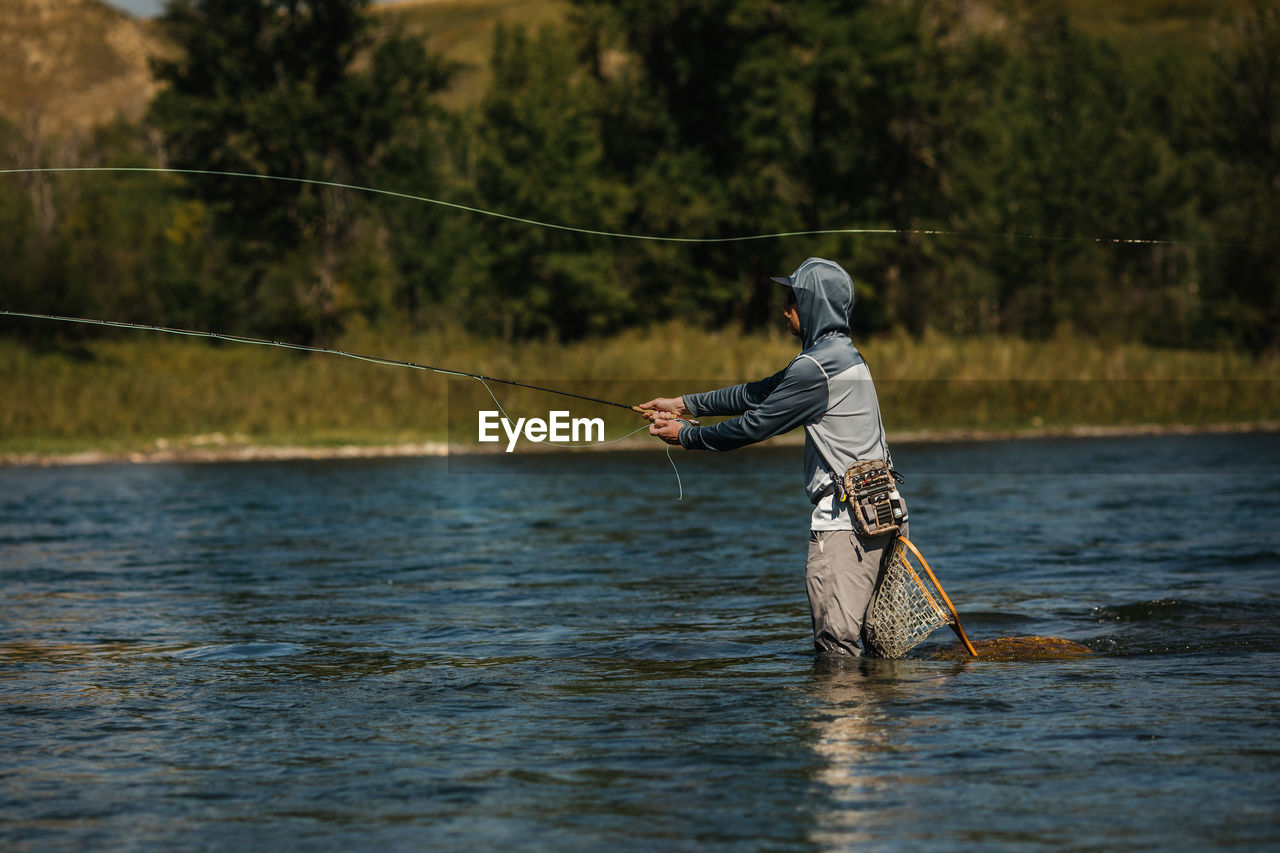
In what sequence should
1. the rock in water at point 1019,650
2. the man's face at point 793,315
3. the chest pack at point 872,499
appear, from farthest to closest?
the rock in water at point 1019,650, the man's face at point 793,315, the chest pack at point 872,499

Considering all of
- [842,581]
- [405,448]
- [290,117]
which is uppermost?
[290,117]

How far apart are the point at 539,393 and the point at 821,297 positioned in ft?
84.6

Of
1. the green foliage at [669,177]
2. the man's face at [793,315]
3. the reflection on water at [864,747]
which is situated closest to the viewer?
the reflection on water at [864,747]

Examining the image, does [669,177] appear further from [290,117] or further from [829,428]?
[829,428]

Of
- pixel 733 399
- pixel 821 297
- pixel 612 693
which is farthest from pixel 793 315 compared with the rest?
pixel 612 693

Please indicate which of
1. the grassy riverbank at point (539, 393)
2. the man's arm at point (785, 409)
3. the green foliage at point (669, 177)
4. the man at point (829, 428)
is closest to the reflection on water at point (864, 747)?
the man at point (829, 428)

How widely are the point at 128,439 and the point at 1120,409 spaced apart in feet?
67.2

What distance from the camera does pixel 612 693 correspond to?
862 cm

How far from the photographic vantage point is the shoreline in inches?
1166

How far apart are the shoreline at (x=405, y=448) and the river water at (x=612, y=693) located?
37.0 feet

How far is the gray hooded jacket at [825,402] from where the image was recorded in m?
8.20

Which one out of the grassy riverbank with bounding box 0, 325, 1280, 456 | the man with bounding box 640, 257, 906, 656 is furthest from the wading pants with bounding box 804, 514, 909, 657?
the grassy riverbank with bounding box 0, 325, 1280, 456

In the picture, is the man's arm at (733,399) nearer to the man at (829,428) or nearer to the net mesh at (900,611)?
the man at (829,428)

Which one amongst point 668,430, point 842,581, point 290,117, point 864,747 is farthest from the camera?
point 290,117
